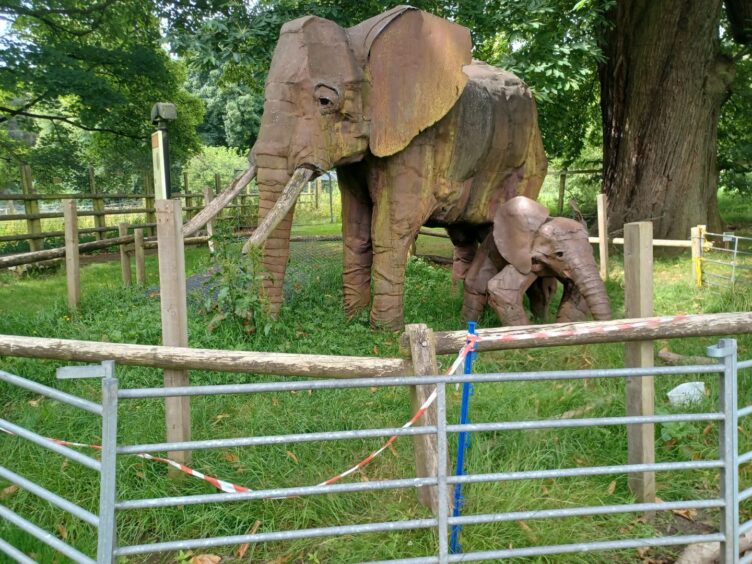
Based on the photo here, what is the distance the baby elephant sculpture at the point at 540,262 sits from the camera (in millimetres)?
5707

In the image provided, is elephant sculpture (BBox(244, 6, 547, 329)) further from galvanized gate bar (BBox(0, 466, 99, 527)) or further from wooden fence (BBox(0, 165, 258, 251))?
galvanized gate bar (BBox(0, 466, 99, 527))

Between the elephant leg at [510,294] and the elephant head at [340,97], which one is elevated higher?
the elephant head at [340,97]

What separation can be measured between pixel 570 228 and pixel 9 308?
278 inches

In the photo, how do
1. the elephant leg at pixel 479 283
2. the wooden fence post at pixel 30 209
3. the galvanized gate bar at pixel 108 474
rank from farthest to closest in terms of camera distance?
the wooden fence post at pixel 30 209, the elephant leg at pixel 479 283, the galvanized gate bar at pixel 108 474

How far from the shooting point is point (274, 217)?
5238 millimetres

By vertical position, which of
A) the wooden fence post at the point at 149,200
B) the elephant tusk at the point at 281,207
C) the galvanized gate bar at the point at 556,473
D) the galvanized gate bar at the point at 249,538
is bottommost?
the galvanized gate bar at the point at 249,538

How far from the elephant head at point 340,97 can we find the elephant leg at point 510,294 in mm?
1594

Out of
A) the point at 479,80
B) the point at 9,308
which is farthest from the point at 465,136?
the point at 9,308

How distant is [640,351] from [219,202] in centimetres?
350

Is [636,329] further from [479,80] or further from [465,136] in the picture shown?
[479,80]

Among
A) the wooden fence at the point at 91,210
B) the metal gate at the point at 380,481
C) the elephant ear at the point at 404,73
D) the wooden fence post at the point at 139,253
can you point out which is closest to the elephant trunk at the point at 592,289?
the elephant ear at the point at 404,73

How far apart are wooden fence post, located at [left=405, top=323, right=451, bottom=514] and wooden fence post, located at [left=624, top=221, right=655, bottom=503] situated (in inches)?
43.0

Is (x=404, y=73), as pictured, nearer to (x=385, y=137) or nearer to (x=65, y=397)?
(x=385, y=137)

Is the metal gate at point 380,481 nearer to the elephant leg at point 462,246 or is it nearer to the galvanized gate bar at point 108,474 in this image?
the galvanized gate bar at point 108,474
